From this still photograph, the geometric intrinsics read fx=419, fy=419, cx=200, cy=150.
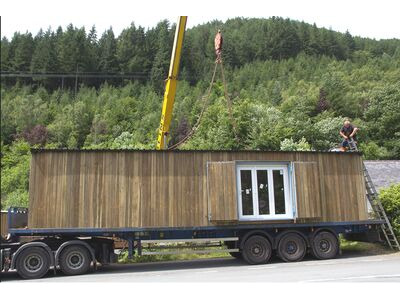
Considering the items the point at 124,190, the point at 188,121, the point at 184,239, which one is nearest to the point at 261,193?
the point at 184,239

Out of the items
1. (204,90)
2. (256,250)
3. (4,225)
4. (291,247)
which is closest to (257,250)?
(256,250)

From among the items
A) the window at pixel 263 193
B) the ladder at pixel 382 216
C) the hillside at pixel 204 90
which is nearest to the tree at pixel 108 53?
the hillside at pixel 204 90

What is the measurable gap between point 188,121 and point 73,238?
54244mm

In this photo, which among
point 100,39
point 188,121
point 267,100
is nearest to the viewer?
point 188,121

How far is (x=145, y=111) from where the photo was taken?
74.3 meters

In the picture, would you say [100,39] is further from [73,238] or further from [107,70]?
[73,238]

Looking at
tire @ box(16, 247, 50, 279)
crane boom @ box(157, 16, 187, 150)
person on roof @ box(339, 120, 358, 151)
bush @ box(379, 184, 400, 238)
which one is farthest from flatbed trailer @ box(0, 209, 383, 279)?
crane boom @ box(157, 16, 187, 150)

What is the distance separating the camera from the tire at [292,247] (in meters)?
13.1

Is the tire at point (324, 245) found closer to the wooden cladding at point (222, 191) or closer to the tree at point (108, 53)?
the wooden cladding at point (222, 191)

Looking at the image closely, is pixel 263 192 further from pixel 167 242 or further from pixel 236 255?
pixel 167 242

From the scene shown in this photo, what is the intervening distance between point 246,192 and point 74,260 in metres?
5.47

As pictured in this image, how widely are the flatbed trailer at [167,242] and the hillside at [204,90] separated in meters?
21.5

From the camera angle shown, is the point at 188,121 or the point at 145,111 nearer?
the point at 188,121

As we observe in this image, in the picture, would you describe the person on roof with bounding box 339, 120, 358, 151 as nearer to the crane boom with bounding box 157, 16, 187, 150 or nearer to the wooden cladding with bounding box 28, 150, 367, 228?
the wooden cladding with bounding box 28, 150, 367, 228
